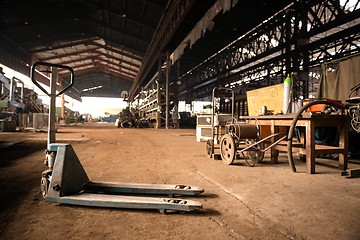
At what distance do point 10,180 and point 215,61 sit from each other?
55.5 ft

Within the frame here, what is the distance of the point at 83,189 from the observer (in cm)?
208

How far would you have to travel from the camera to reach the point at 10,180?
2.51 metres

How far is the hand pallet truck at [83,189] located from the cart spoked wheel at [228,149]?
1608 mm

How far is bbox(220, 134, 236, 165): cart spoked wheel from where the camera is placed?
3.49 m

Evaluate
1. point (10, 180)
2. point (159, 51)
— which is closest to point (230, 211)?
point (10, 180)

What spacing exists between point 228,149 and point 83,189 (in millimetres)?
2350

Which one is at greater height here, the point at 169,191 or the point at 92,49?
the point at 92,49

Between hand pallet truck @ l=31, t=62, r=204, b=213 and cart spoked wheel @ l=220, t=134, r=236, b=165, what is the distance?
161 cm

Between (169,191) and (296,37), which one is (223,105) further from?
(169,191)

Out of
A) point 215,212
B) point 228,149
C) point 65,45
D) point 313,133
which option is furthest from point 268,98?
point 65,45

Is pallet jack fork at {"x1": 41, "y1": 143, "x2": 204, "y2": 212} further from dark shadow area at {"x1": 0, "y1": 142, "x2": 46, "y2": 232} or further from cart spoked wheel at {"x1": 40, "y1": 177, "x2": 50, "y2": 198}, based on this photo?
dark shadow area at {"x1": 0, "y1": 142, "x2": 46, "y2": 232}

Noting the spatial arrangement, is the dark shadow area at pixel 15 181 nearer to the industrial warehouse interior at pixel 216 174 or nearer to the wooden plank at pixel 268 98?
the industrial warehouse interior at pixel 216 174

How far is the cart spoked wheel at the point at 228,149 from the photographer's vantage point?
3.49 meters

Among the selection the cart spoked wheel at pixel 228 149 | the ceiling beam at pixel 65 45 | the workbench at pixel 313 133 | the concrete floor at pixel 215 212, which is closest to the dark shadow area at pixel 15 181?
the concrete floor at pixel 215 212
